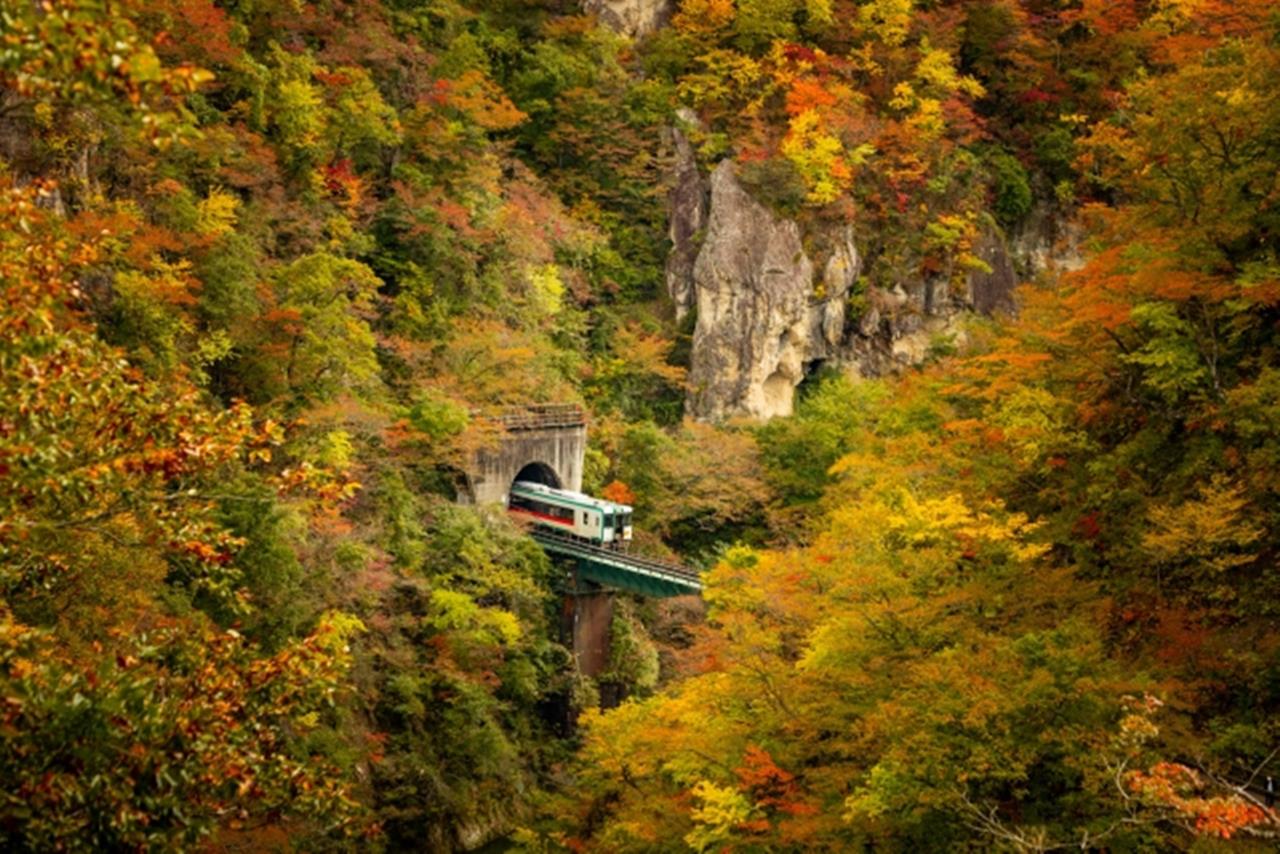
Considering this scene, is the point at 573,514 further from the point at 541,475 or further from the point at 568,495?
the point at 541,475

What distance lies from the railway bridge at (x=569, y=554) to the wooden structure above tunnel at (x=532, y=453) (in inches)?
0.9

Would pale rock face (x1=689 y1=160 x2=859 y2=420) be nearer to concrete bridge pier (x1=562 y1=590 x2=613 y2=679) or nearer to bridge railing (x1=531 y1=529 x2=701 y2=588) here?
bridge railing (x1=531 y1=529 x2=701 y2=588)

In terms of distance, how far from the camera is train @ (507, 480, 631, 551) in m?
26.8

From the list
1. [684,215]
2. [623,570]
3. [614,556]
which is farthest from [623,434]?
[684,215]

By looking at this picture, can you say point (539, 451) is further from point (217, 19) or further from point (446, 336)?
point (217, 19)

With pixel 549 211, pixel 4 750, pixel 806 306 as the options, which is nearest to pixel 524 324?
pixel 549 211

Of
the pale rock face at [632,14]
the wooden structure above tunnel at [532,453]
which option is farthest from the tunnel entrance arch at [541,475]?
the pale rock face at [632,14]

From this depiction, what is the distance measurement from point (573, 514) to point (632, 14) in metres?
21.4

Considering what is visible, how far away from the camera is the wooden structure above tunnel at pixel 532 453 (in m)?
26.6

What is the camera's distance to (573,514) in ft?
89.1

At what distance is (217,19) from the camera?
22828mm

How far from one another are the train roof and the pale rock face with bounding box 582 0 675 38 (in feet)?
63.0

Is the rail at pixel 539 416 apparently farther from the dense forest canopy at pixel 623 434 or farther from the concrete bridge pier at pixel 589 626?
the concrete bridge pier at pixel 589 626

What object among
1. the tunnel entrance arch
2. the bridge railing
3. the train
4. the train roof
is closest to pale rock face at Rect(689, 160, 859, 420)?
the tunnel entrance arch
